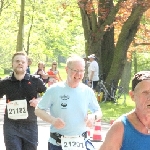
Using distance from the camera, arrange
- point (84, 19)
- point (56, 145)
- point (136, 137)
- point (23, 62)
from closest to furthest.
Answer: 1. point (136, 137)
2. point (56, 145)
3. point (23, 62)
4. point (84, 19)

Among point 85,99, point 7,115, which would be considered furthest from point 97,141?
point 85,99

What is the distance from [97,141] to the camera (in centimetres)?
1241

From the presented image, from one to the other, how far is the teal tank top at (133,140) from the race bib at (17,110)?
416cm

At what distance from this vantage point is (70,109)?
243 inches

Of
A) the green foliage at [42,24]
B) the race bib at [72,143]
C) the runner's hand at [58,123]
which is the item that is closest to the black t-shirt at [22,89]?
the race bib at [72,143]

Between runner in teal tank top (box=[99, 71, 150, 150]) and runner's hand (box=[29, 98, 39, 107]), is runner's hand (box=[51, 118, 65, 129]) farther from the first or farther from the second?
runner in teal tank top (box=[99, 71, 150, 150])

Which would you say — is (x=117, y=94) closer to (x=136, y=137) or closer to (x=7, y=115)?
(x=7, y=115)

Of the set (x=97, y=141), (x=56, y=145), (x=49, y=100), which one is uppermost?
(x=49, y=100)

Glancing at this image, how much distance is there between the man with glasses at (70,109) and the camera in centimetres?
618

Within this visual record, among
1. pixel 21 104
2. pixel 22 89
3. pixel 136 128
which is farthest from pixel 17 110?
pixel 136 128

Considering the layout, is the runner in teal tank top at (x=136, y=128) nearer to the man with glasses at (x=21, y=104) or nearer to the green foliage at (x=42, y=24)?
the man with glasses at (x=21, y=104)

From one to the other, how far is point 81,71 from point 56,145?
2.70ft

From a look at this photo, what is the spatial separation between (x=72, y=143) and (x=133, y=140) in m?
2.98

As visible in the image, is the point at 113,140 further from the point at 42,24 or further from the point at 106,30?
the point at 42,24
